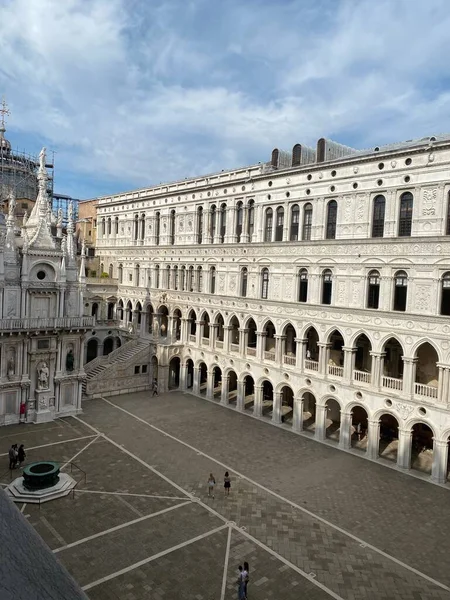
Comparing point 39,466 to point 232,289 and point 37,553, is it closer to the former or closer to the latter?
point 232,289

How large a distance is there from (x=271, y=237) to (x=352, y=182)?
27.5ft

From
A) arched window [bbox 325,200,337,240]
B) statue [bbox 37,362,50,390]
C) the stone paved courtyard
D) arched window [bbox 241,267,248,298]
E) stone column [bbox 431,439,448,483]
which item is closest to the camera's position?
the stone paved courtyard

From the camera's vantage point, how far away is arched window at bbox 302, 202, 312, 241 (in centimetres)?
3569

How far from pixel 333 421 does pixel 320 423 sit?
510 centimetres

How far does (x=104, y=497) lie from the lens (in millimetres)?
24016

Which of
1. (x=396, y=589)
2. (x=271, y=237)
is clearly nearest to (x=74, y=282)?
(x=271, y=237)

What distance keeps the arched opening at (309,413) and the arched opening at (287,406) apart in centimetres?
111

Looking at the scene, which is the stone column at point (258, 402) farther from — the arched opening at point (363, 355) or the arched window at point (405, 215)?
the arched window at point (405, 215)

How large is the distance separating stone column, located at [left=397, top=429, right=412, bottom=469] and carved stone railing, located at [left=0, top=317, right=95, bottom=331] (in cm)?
2331

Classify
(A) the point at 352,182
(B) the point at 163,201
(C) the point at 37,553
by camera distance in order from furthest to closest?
(B) the point at 163,201
(A) the point at 352,182
(C) the point at 37,553

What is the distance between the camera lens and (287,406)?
41.7 metres

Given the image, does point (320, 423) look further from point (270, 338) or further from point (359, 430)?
point (270, 338)

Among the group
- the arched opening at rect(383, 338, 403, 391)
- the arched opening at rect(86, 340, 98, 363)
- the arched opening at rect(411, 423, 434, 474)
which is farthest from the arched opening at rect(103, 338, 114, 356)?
the arched opening at rect(411, 423, 434, 474)

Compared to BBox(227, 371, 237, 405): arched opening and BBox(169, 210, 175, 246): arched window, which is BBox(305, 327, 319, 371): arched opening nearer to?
BBox(227, 371, 237, 405): arched opening
